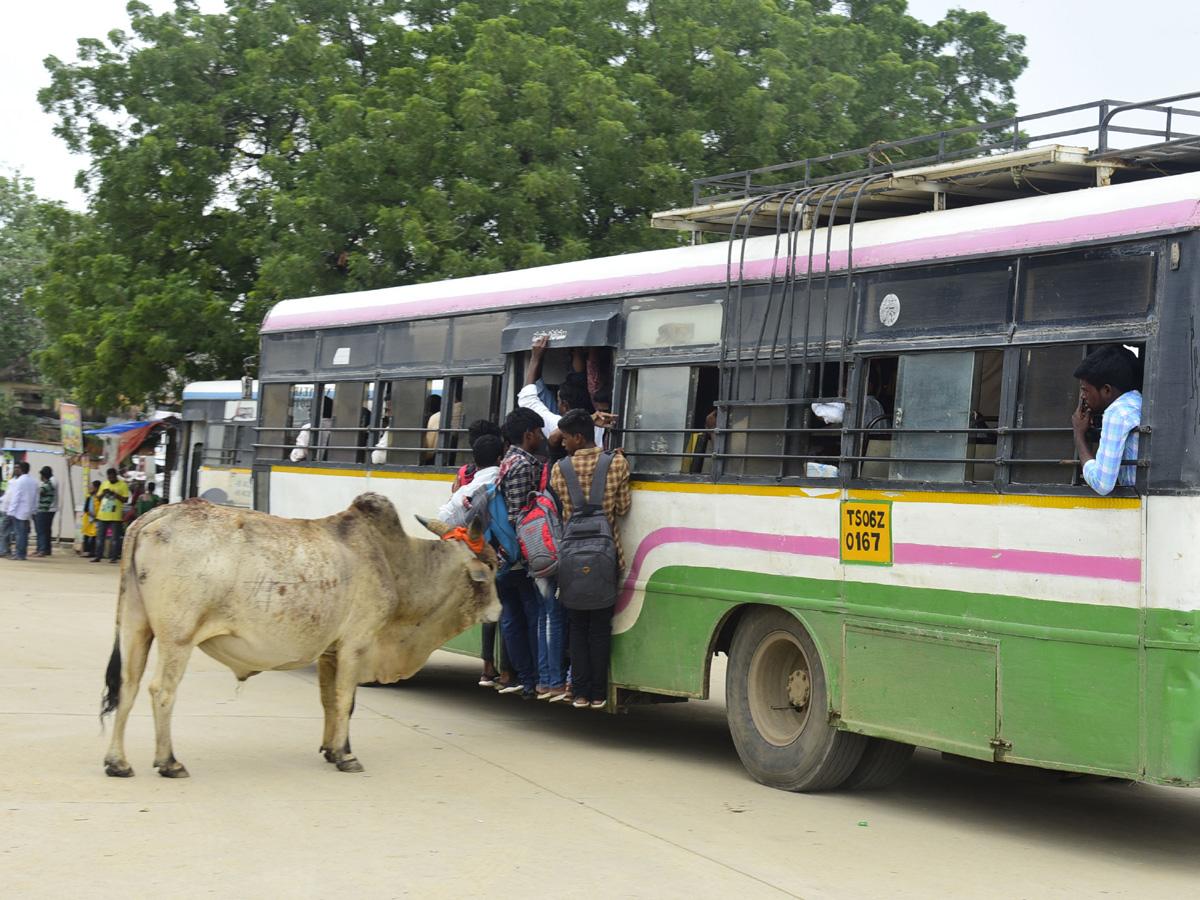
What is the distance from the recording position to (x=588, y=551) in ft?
29.4

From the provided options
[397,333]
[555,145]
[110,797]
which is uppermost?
[555,145]

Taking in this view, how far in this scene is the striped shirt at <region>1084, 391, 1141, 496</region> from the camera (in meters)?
6.32

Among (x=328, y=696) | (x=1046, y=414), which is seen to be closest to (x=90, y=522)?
(x=328, y=696)

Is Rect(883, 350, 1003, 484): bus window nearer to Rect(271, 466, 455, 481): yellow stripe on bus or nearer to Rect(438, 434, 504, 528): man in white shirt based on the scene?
Rect(438, 434, 504, 528): man in white shirt

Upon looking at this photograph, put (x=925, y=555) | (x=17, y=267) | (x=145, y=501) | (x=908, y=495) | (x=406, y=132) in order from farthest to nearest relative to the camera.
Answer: (x=17, y=267) → (x=145, y=501) → (x=406, y=132) → (x=908, y=495) → (x=925, y=555)

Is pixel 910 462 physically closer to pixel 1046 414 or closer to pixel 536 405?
pixel 1046 414

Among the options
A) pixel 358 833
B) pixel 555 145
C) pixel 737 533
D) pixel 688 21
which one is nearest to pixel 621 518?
pixel 737 533

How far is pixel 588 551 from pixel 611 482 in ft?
1.59

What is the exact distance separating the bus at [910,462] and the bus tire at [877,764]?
17mm

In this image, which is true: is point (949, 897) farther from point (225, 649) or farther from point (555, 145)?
point (555, 145)

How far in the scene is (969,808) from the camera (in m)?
7.99

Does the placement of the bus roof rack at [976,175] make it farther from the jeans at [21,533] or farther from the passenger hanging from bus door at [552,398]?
the jeans at [21,533]

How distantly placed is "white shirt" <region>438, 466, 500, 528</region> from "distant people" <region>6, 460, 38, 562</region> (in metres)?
18.2

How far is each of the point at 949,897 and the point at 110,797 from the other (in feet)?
13.4
